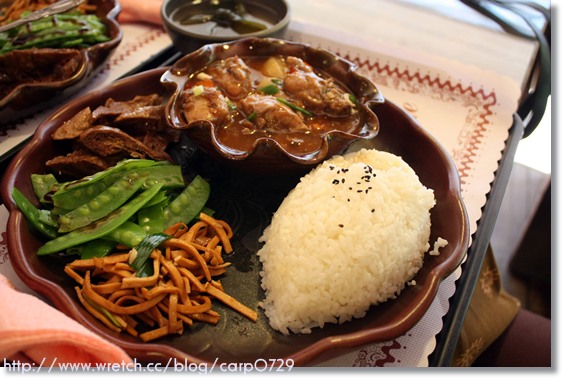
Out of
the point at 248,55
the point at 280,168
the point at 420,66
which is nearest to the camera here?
the point at 280,168

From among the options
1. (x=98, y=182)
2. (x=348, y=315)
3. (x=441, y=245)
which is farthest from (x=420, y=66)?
(x=98, y=182)

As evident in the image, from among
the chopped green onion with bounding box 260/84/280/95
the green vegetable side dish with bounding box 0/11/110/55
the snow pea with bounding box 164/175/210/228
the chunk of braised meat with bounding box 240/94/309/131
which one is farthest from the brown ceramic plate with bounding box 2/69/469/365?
the green vegetable side dish with bounding box 0/11/110/55

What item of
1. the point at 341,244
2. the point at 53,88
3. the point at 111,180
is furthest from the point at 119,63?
the point at 341,244

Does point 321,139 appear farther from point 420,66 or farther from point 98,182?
point 420,66

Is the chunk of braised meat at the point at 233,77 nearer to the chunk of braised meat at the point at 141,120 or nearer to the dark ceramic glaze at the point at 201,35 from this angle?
the chunk of braised meat at the point at 141,120

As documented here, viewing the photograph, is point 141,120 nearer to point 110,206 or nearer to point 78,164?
point 78,164

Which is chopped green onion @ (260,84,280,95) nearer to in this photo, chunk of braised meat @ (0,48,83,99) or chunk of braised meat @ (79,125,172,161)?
chunk of braised meat @ (79,125,172,161)

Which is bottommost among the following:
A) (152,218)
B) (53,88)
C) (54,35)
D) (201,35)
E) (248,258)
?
(248,258)

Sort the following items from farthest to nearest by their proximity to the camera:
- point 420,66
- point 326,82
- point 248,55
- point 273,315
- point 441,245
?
point 420,66 → point 248,55 → point 326,82 → point 441,245 → point 273,315
